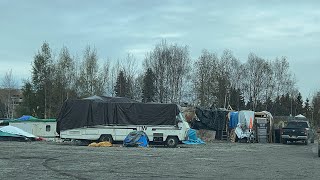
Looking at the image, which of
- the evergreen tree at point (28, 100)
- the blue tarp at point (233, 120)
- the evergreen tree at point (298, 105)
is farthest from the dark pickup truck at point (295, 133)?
the evergreen tree at point (298, 105)

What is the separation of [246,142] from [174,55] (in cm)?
3697

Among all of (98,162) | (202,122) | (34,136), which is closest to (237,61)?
(202,122)

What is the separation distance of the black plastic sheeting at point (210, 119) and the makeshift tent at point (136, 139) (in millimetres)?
12788

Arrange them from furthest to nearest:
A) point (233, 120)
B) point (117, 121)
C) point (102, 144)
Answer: point (233, 120) < point (117, 121) < point (102, 144)

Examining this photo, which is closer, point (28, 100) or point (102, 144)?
point (102, 144)

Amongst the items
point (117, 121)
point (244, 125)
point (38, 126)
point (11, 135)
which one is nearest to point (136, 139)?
point (117, 121)

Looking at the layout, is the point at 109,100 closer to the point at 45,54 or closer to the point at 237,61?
the point at 45,54

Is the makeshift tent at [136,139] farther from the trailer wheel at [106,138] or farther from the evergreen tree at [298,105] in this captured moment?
the evergreen tree at [298,105]

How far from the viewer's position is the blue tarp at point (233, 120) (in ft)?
137

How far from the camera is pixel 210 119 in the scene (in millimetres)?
42219

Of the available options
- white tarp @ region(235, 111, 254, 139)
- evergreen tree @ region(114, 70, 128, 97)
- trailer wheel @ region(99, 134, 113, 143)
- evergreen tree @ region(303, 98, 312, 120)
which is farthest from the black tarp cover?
evergreen tree @ region(303, 98, 312, 120)

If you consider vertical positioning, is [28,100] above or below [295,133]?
above

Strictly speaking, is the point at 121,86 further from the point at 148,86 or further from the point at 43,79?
the point at 43,79

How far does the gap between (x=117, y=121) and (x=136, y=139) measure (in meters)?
2.10
